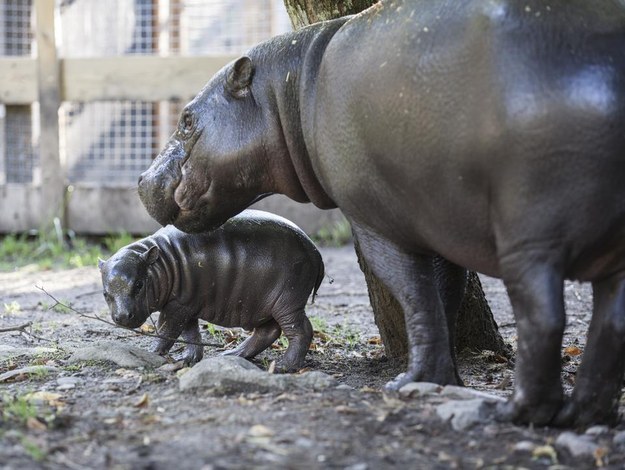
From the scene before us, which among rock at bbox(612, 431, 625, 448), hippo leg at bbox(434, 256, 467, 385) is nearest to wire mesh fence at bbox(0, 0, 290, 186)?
hippo leg at bbox(434, 256, 467, 385)

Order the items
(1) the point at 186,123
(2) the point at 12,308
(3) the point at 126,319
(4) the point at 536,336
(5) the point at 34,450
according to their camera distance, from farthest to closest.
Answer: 1. (2) the point at 12,308
2. (3) the point at 126,319
3. (1) the point at 186,123
4. (4) the point at 536,336
5. (5) the point at 34,450

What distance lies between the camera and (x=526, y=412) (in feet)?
9.99

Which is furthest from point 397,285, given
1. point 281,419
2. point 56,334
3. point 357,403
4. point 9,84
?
point 9,84

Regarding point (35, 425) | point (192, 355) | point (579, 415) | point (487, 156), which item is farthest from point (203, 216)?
point (579, 415)

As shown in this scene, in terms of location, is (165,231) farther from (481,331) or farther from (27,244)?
(27,244)

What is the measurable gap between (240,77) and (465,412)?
1597 millimetres

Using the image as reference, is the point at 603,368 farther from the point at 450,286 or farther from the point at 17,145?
the point at 17,145

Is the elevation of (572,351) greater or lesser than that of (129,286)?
lesser

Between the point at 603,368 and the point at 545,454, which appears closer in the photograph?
the point at 545,454

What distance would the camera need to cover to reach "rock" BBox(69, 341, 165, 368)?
164 inches

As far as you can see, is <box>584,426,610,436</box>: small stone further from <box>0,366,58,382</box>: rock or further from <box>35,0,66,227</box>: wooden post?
<box>35,0,66,227</box>: wooden post

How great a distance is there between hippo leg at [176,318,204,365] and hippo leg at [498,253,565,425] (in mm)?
1646

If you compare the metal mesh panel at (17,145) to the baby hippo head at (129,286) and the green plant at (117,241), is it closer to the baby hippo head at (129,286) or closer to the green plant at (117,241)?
the green plant at (117,241)

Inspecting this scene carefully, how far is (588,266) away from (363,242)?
2.86 ft
